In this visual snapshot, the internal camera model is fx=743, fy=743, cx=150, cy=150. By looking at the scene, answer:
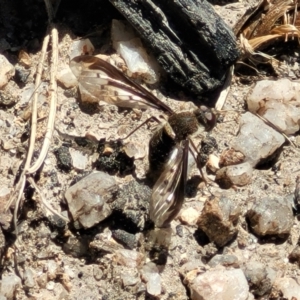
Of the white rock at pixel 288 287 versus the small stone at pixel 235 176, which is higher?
the small stone at pixel 235 176

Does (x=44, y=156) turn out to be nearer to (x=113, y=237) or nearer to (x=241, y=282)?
(x=113, y=237)

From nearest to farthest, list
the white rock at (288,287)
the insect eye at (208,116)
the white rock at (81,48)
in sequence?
the white rock at (288,287) < the insect eye at (208,116) < the white rock at (81,48)

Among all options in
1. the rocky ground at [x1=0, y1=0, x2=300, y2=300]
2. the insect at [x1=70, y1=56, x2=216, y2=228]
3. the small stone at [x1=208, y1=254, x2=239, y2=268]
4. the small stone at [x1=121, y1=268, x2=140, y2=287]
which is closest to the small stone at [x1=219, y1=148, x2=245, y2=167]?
the rocky ground at [x1=0, y1=0, x2=300, y2=300]

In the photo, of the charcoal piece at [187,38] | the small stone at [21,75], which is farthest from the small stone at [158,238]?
the small stone at [21,75]

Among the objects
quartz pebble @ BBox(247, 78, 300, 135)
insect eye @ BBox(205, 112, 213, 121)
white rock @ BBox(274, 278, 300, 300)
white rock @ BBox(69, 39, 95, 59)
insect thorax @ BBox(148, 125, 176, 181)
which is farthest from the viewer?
white rock @ BBox(69, 39, 95, 59)

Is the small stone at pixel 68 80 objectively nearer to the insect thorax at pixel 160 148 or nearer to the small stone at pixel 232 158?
the insect thorax at pixel 160 148

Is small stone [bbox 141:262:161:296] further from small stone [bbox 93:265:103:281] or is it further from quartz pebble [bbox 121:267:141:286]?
small stone [bbox 93:265:103:281]

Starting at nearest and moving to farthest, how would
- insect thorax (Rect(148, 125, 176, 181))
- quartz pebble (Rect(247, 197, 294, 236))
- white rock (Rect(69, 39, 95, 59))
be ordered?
quartz pebble (Rect(247, 197, 294, 236)) → insect thorax (Rect(148, 125, 176, 181)) → white rock (Rect(69, 39, 95, 59))
